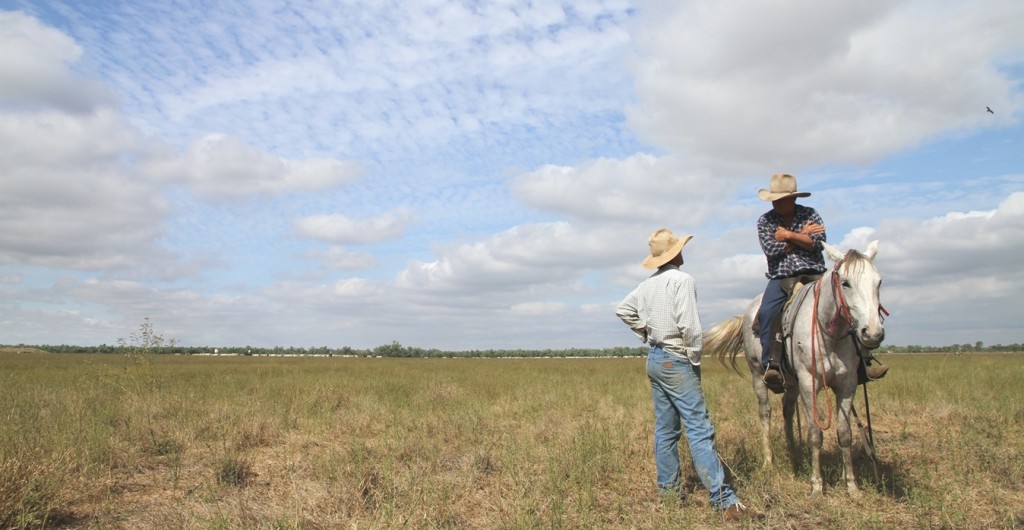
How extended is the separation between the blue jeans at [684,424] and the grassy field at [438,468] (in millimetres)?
244

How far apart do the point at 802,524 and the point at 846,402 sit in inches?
55.1

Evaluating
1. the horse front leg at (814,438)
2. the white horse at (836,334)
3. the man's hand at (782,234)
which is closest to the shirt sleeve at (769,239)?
the man's hand at (782,234)

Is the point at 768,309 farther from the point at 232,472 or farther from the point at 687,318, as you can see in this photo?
the point at 232,472

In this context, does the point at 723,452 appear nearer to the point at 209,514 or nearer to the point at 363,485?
the point at 363,485

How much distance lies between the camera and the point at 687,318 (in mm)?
4801

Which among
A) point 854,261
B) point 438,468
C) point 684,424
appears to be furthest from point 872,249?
point 438,468

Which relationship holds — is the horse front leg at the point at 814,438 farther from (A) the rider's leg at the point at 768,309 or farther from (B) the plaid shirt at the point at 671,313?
(B) the plaid shirt at the point at 671,313

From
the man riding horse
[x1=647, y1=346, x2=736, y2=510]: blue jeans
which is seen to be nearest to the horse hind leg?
the man riding horse

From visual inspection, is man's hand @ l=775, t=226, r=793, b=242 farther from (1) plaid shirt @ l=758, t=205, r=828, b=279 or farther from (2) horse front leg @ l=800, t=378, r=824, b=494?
(2) horse front leg @ l=800, t=378, r=824, b=494

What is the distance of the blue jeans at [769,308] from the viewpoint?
619 cm

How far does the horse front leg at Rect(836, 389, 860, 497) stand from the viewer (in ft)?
16.8

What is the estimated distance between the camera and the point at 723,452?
6.71 metres

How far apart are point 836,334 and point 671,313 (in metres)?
1.59

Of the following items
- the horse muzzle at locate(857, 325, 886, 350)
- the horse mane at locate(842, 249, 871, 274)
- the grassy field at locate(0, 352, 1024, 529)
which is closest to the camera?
the grassy field at locate(0, 352, 1024, 529)
